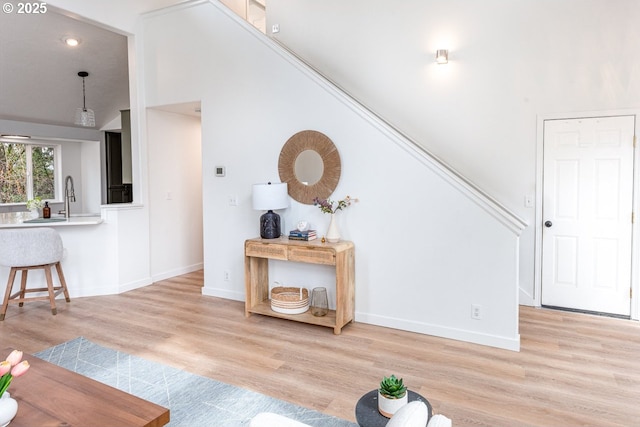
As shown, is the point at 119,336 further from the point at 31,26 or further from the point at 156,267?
the point at 31,26

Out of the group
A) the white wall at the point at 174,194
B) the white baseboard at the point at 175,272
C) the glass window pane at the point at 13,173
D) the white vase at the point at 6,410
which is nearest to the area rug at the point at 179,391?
the white vase at the point at 6,410

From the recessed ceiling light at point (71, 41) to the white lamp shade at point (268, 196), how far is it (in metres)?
3.53

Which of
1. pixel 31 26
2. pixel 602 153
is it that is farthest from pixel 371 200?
pixel 31 26

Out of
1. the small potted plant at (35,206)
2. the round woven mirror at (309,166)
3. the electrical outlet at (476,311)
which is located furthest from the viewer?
the small potted plant at (35,206)

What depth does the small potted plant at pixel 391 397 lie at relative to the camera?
5.02 ft

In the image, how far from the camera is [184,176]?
18.5 feet

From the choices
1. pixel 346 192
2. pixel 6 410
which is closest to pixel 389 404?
pixel 6 410

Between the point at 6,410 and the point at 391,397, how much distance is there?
1403mm

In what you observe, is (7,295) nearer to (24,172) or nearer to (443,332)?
(443,332)

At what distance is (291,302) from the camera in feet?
12.1

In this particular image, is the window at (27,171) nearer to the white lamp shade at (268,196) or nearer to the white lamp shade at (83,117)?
the white lamp shade at (83,117)

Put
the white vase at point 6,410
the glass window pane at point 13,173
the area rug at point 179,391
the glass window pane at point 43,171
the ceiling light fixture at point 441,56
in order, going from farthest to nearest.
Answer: the glass window pane at point 43,171 → the glass window pane at point 13,173 → the ceiling light fixture at point 441,56 → the area rug at point 179,391 → the white vase at point 6,410

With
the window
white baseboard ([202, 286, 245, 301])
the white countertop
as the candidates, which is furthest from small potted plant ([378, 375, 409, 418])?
the window

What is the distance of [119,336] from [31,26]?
12.9 feet
